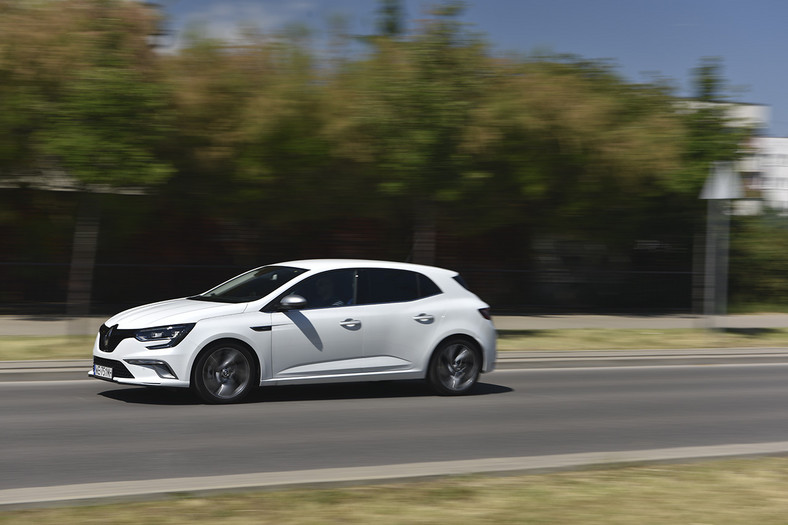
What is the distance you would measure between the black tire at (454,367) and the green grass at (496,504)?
185 inches

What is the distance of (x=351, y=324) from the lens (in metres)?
11.1

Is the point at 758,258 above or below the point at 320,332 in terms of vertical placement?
above

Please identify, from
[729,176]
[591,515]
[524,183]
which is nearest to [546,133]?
[524,183]

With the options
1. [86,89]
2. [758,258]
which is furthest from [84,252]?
[758,258]

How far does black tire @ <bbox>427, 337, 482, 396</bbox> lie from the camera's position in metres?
11.8

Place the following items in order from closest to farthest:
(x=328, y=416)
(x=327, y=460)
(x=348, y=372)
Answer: (x=327, y=460) → (x=328, y=416) → (x=348, y=372)

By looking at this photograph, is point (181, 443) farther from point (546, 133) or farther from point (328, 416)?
point (546, 133)

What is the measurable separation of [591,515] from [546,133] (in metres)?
15.1

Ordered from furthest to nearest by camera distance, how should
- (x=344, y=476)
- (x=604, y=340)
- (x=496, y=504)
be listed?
(x=604, y=340) → (x=344, y=476) → (x=496, y=504)

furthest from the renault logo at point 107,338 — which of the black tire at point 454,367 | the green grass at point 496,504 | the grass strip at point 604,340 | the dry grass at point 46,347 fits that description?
the green grass at point 496,504

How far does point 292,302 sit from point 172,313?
4.03 feet

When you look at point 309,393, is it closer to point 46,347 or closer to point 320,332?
point 320,332

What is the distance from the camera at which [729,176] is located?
58.9 feet

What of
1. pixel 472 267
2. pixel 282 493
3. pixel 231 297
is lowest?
pixel 282 493
